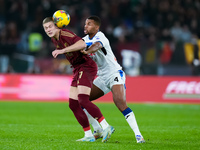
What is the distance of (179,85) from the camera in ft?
62.6

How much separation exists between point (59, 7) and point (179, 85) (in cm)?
732

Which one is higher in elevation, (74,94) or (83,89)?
(83,89)

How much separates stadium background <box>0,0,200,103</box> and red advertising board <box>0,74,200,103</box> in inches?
1.7

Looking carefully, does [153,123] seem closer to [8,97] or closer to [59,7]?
[8,97]

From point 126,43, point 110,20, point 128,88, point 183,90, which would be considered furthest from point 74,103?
point 110,20

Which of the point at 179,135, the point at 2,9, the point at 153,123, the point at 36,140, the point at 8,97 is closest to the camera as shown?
the point at 36,140

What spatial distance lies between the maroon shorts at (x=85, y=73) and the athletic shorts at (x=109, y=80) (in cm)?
27

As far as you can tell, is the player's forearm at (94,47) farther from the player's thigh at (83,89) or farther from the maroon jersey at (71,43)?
the player's thigh at (83,89)

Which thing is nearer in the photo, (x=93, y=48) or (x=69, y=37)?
(x=93, y=48)

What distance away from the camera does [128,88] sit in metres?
19.0

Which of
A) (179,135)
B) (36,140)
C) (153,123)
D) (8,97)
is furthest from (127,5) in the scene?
(36,140)

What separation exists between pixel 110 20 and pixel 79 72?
14.7m

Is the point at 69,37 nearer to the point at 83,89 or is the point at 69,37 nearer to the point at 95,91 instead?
the point at 83,89

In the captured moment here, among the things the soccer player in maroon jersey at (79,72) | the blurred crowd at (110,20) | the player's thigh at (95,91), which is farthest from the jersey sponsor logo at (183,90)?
the soccer player in maroon jersey at (79,72)
